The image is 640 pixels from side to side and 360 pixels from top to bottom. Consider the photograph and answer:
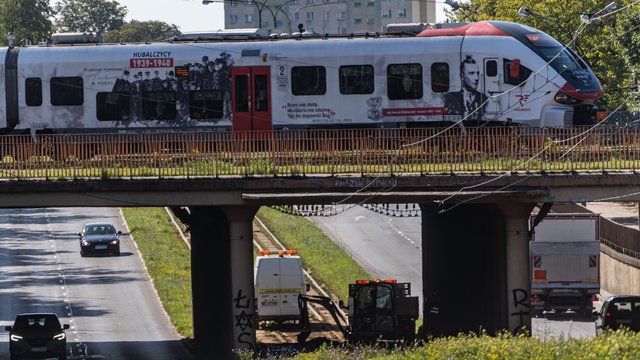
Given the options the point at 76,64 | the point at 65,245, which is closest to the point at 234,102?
the point at 76,64

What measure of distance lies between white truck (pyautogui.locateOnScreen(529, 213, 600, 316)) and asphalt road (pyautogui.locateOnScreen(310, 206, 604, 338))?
79 cm

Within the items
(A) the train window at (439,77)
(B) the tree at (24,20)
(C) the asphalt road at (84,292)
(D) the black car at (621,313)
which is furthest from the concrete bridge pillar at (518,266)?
(B) the tree at (24,20)

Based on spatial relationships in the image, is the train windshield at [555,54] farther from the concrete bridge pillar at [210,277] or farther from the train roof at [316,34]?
the concrete bridge pillar at [210,277]

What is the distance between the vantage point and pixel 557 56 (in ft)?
155

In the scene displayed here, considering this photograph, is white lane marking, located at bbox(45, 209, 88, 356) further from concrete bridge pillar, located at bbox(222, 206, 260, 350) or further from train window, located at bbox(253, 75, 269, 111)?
train window, located at bbox(253, 75, 269, 111)

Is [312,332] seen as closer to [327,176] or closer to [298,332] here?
[298,332]

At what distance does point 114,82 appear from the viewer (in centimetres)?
4844

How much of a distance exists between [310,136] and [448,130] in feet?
14.5

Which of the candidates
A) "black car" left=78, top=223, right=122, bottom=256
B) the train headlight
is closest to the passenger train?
the train headlight

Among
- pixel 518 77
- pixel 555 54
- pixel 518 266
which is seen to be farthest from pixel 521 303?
pixel 555 54

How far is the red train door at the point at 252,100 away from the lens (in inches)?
1880

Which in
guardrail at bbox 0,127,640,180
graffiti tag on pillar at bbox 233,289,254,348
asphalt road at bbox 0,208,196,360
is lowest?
asphalt road at bbox 0,208,196,360

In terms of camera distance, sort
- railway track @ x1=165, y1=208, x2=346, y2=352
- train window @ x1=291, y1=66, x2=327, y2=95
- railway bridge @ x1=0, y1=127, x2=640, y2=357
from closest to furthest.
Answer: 1. railway bridge @ x1=0, y1=127, x2=640, y2=357
2. train window @ x1=291, y1=66, x2=327, y2=95
3. railway track @ x1=165, y1=208, x2=346, y2=352

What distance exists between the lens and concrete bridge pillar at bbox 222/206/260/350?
43594 mm
